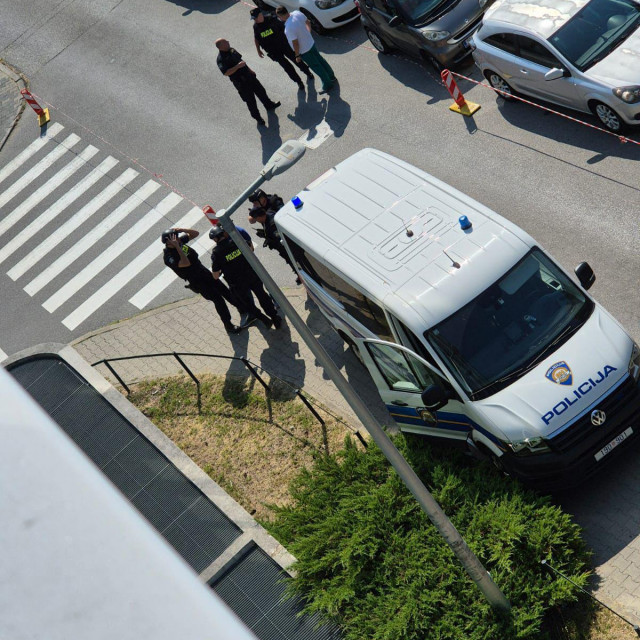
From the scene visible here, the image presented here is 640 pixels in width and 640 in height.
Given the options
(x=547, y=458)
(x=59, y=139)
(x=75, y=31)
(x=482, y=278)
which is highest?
(x=75, y=31)

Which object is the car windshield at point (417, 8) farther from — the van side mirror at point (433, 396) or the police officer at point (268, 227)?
the van side mirror at point (433, 396)

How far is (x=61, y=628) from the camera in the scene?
3.73m

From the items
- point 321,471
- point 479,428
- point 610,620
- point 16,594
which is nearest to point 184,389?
point 321,471

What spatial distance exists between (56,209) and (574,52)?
10142 millimetres

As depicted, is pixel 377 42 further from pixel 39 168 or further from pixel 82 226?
pixel 39 168

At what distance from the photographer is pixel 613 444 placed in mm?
9086

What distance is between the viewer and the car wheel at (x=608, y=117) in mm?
13359

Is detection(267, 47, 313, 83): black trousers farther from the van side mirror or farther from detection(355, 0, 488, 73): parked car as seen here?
the van side mirror

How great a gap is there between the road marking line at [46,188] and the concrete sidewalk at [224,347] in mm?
Result: 4793

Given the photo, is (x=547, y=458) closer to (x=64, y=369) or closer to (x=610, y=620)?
(x=610, y=620)

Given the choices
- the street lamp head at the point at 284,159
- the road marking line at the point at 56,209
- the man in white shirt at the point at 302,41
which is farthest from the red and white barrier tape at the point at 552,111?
the street lamp head at the point at 284,159

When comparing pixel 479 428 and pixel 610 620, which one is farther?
pixel 479 428

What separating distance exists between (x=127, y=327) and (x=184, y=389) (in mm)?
2315

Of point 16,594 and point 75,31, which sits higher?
point 75,31
